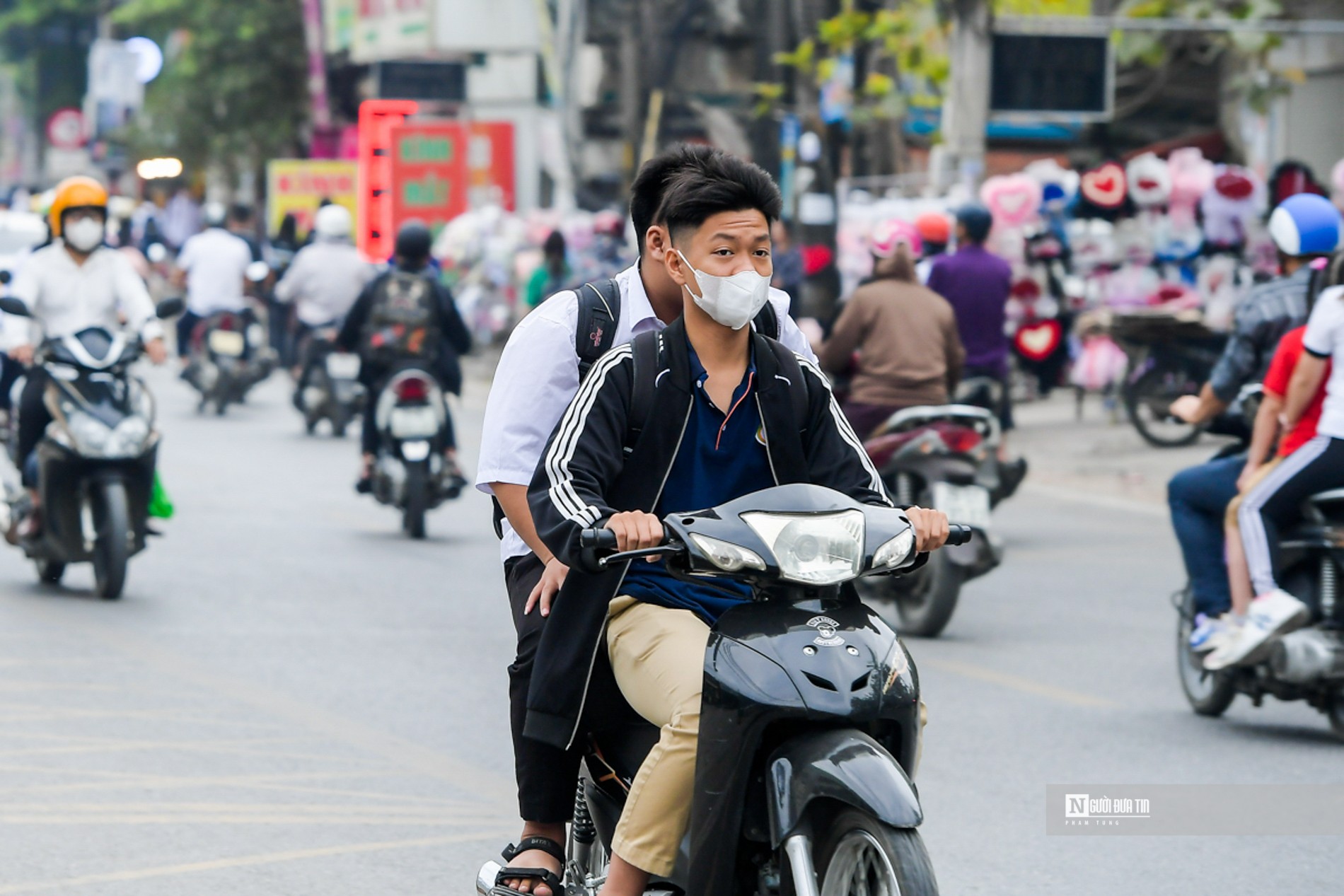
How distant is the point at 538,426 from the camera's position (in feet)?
13.7

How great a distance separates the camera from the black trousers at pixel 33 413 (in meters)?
9.97

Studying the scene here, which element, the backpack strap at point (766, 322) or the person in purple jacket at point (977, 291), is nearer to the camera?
the backpack strap at point (766, 322)

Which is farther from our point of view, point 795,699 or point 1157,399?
point 1157,399

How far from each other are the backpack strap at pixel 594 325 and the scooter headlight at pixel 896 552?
0.81 meters

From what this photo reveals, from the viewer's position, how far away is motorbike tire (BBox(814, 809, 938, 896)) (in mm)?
3314

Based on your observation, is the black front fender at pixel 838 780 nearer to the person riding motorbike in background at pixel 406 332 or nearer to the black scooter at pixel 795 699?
the black scooter at pixel 795 699

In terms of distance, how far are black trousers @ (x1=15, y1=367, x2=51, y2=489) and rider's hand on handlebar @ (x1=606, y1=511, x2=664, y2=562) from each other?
270 inches

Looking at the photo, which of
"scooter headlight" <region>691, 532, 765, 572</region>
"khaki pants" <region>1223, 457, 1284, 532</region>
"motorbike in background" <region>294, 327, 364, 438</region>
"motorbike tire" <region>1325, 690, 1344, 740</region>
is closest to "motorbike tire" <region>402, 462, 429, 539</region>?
"motorbike in background" <region>294, 327, 364, 438</region>

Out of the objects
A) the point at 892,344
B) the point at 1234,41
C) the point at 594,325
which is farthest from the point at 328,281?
the point at 594,325

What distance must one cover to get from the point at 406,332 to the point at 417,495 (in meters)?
0.94

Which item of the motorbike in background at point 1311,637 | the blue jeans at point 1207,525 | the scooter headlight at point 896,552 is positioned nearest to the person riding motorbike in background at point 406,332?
the blue jeans at point 1207,525

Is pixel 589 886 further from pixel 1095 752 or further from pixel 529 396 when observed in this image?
pixel 1095 752

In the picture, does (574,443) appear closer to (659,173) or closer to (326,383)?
(659,173)

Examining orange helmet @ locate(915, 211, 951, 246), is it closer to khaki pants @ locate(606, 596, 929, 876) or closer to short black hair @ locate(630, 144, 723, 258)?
short black hair @ locate(630, 144, 723, 258)
